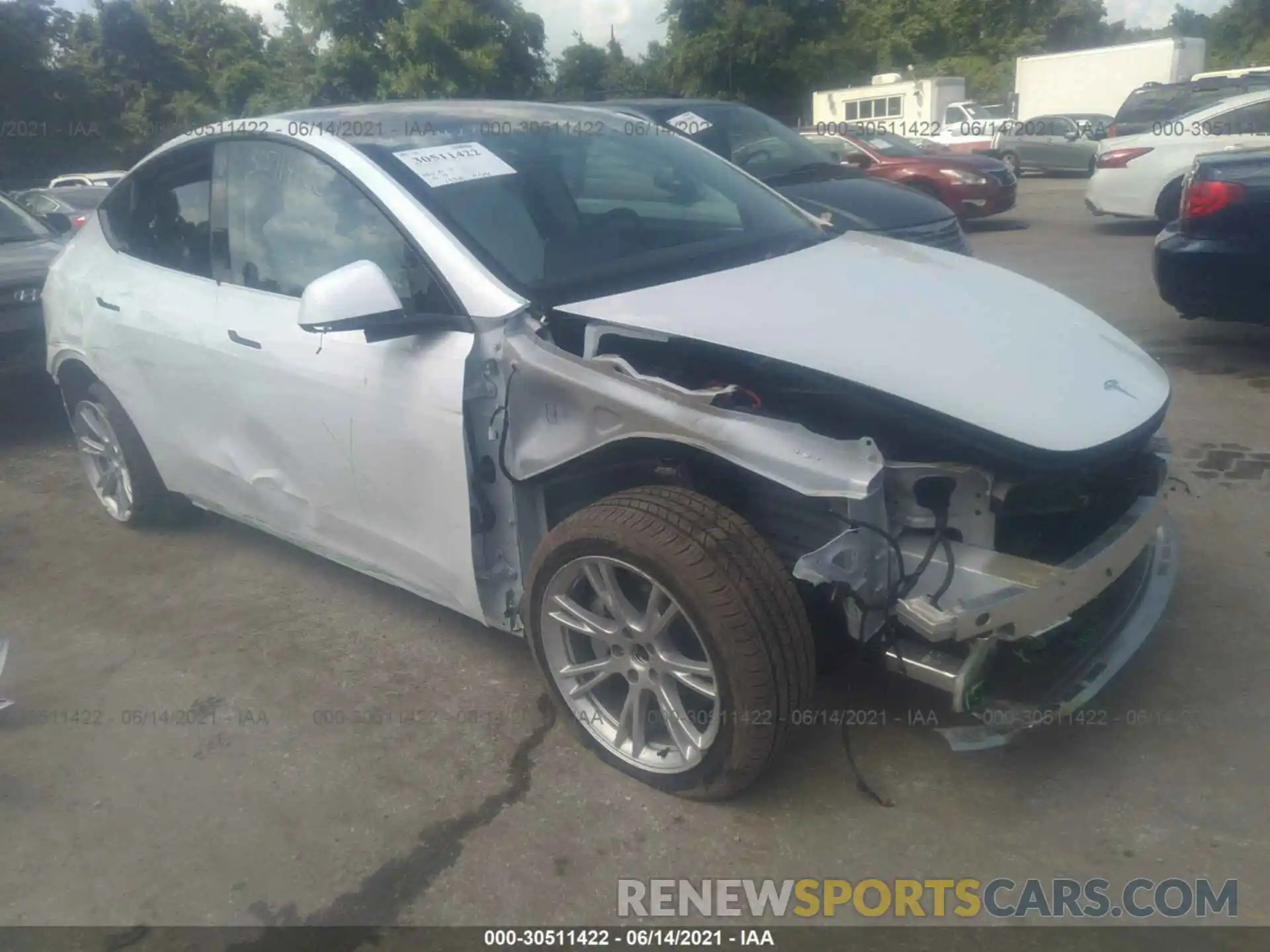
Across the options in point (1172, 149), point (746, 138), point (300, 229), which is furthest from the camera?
point (1172, 149)

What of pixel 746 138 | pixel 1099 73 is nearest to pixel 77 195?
pixel 746 138

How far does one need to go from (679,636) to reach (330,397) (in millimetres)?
1282

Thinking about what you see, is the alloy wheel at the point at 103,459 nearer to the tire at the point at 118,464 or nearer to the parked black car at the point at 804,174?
the tire at the point at 118,464

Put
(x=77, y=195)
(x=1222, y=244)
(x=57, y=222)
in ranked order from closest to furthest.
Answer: (x=1222, y=244)
(x=57, y=222)
(x=77, y=195)

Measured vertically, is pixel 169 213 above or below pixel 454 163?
below

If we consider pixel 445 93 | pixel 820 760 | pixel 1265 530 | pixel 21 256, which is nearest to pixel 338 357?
pixel 820 760

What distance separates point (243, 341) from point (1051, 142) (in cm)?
2163

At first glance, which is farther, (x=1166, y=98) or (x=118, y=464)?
(x=1166, y=98)

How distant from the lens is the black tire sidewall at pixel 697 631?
2475 millimetres

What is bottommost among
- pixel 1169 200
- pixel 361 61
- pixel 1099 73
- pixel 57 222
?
pixel 1169 200

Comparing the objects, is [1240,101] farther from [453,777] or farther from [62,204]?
[62,204]

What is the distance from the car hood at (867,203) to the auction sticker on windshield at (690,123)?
0.83 meters

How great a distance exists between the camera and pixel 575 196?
11.2 feet

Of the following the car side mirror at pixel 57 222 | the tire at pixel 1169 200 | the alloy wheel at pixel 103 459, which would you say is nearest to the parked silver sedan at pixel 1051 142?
the tire at pixel 1169 200
